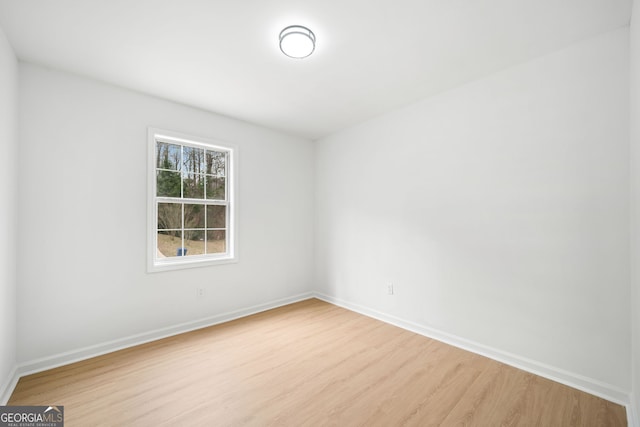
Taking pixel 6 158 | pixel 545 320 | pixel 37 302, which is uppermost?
pixel 6 158

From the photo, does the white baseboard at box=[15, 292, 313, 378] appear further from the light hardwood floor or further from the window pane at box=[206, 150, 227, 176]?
the window pane at box=[206, 150, 227, 176]

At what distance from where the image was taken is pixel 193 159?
134 inches

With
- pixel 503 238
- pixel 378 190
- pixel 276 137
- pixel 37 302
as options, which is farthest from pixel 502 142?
pixel 37 302

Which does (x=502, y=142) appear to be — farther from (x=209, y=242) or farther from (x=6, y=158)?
(x=6, y=158)

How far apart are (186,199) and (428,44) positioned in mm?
2984

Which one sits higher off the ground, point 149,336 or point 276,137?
point 276,137

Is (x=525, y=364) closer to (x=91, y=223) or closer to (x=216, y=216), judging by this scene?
(x=216, y=216)

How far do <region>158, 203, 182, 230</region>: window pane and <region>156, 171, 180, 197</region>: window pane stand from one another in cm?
13

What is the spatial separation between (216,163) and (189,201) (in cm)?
64

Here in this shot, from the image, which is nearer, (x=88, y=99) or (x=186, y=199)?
(x=88, y=99)

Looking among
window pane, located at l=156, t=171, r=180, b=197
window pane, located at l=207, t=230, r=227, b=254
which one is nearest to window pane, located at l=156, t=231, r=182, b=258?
window pane, located at l=207, t=230, r=227, b=254

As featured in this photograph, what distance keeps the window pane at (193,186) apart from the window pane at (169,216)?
20 cm

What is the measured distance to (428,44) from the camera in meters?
2.16

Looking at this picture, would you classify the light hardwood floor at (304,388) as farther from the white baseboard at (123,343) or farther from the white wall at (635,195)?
the white wall at (635,195)
